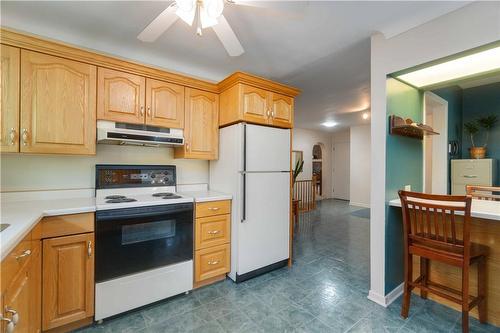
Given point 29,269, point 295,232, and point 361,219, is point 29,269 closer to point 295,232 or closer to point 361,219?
point 295,232

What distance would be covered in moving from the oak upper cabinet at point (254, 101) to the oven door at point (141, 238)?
43.6 inches

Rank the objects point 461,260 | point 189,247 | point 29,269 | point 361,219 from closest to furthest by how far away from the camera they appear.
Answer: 1. point 29,269
2. point 461,260
3. point 189,247
4. point 361,219

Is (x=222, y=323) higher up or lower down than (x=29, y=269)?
lower down

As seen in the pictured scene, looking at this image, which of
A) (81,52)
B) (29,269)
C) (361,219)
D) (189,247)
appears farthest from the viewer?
(361,219)

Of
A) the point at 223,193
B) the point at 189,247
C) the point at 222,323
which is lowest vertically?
the point at 222,323

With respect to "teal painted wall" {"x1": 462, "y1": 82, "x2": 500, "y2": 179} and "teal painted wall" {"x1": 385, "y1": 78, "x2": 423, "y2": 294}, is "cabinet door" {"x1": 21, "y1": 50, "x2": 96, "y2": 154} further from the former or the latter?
"teal painted wall" {"x1": 462, "y1": 82, "x2": 500, "y2": 179}

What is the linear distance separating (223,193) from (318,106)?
3.24 meters

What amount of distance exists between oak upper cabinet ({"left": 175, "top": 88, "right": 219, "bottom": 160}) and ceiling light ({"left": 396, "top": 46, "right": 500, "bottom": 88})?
76.7 inches

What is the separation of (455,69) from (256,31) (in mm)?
1907

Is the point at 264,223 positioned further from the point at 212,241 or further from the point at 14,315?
the point at 14,315

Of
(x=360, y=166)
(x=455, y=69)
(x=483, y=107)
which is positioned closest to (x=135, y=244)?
(x=455, y=69)

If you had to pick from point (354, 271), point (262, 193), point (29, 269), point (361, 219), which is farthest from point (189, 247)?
point (361, 219)

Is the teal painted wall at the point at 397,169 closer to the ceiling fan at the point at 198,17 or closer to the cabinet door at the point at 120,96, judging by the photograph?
the ceiling fan at the point at 198,17

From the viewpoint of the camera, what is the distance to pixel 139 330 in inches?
66.2
